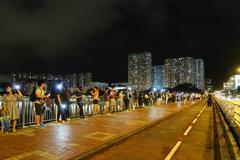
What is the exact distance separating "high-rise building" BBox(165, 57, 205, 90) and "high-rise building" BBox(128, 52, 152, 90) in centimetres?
1863

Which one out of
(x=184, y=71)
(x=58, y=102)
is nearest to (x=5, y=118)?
(x=58, y=102)

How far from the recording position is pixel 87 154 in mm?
6938

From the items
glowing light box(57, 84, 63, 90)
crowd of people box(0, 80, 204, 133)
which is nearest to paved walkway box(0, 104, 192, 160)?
crowd of people box(0, 80, 204, 133)

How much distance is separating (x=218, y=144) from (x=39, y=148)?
5.96 m

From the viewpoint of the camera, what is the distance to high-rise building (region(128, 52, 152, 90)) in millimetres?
170250

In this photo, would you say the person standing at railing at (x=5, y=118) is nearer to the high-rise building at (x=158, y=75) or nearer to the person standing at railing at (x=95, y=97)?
the person standing at railing at (x=95, y=97)

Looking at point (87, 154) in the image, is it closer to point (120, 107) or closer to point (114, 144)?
point (114, 144)

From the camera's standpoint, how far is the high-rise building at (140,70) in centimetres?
17025

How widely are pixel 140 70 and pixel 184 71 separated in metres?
35.0

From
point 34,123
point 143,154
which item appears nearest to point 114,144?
point 143,154

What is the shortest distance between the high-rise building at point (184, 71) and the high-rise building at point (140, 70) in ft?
61.1

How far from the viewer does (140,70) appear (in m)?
176

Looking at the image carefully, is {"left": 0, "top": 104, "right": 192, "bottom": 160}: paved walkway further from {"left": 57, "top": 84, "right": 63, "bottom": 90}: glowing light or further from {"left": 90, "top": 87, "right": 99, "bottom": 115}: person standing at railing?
{"left": 90, "top": 87, "right": 99, "bottom": 115}: person standing at railing

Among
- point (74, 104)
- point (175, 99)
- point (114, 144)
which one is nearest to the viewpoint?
point (114, 144)
